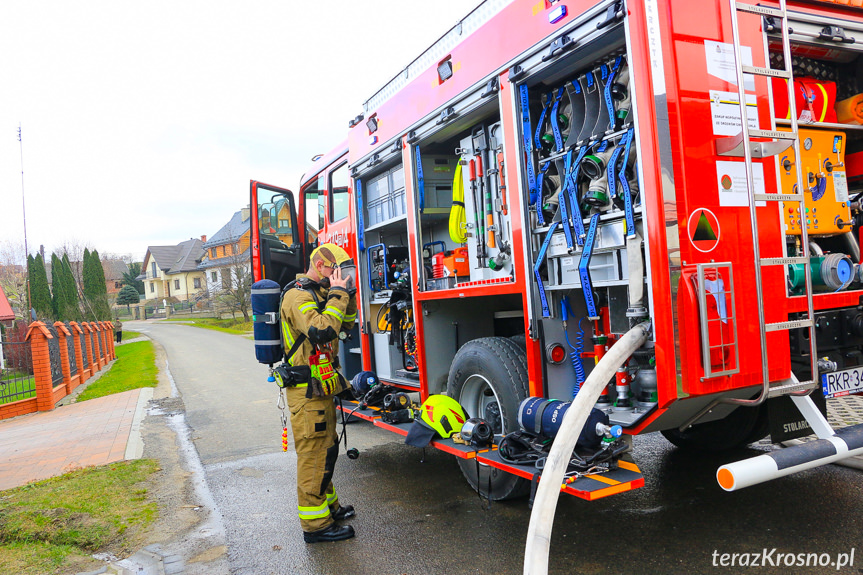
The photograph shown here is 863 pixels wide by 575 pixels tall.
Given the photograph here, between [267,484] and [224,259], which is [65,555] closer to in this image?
[267,484]

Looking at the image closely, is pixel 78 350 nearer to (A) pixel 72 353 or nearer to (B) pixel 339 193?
(A) pixel 72 353

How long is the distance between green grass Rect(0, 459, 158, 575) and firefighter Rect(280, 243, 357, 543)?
4.51 feet

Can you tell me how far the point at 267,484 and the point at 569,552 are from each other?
120 inches

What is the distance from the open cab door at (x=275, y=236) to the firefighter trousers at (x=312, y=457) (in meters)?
3.38

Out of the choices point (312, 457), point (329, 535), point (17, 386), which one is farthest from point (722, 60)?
point (17, 386)

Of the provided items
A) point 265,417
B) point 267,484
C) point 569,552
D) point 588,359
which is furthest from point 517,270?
point 265,417

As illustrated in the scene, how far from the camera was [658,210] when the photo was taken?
288 cm

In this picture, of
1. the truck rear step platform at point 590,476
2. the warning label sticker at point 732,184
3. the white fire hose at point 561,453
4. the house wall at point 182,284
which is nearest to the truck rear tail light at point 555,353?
the truck rear step platform at point 590,476

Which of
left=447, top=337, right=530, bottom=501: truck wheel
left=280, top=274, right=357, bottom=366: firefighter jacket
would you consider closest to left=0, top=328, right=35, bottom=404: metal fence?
left=280, top=274, right=357, bottom=366: firefighter jacket

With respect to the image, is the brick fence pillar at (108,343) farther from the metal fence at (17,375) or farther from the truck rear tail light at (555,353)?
the truck rear tail light at (555,353)

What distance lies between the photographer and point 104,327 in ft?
73.9

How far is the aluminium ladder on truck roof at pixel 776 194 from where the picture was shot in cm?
298

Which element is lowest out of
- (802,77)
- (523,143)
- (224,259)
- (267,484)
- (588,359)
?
(267,484)

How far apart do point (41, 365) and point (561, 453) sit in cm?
1220
